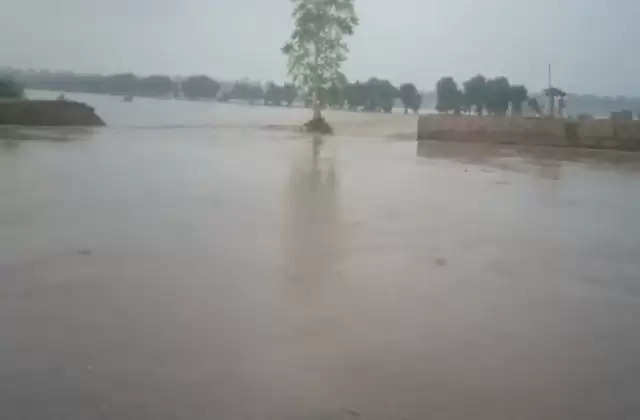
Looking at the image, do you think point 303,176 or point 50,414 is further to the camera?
point 303,176

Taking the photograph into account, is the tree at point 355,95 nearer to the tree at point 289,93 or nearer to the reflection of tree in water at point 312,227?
the tree at point 289,93

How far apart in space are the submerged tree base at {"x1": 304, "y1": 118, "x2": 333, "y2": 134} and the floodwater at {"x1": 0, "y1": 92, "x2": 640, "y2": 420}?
10940 millimetres

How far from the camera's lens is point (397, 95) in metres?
19.6

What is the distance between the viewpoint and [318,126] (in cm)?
1719

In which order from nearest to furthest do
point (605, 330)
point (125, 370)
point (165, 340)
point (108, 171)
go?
Result: point (125, 370) < point (165, 340) < point (605, 330) < point (108, 171)

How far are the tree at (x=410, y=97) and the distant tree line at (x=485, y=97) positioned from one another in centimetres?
244

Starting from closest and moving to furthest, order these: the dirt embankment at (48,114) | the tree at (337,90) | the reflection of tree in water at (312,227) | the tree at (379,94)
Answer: the reflection of tree in water at (312,227) < the dirt embankment at (48,114) < the tree at (337,90) < the tree at (379,94)

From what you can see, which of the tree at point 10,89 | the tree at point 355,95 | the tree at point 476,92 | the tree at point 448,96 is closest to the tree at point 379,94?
the tree at point 355,95

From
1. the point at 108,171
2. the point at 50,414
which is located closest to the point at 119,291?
the point at 50,414

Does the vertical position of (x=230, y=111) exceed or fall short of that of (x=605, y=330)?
it exceeds it

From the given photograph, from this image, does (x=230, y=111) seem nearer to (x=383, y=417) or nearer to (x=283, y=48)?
(x=283, y=48)

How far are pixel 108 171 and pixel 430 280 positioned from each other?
15.1ft

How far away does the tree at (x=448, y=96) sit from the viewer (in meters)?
16.6

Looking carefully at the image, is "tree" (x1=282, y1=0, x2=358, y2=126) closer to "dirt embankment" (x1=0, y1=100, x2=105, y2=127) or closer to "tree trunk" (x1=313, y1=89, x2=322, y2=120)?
"tree trunk" (x1=313, y1=89, x2=322, y2=120)
